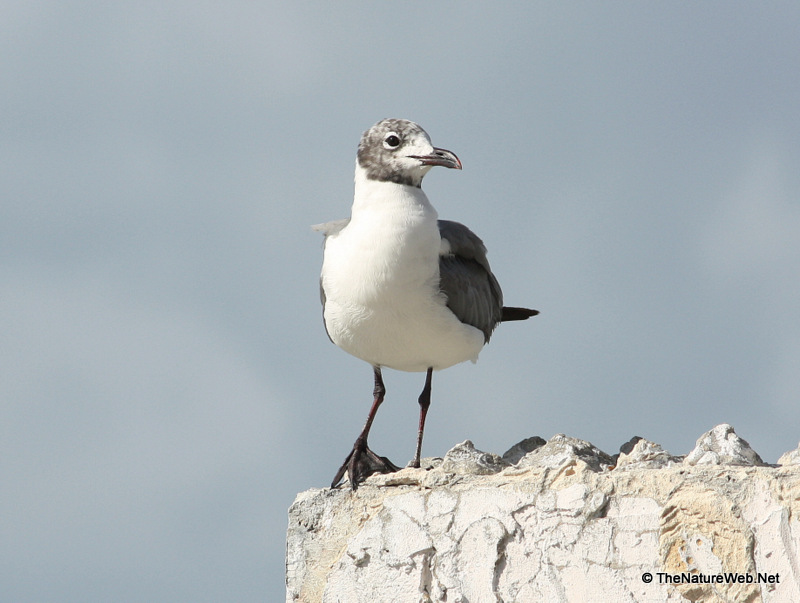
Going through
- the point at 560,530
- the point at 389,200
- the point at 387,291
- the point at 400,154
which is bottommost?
the point at 560,530

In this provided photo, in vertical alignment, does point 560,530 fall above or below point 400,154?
below

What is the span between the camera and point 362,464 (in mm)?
6914

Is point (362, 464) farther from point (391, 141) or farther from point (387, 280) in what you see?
point (391, 141)

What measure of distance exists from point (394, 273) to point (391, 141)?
3.09 feet

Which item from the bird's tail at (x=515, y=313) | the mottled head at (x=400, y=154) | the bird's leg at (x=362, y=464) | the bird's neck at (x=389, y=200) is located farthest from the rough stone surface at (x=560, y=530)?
the bird's tail at (x=515, y=313)

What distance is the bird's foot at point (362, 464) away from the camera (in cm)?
679

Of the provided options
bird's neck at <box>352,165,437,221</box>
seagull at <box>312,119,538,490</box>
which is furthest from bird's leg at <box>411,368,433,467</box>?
bird's neck at <box>352,165,437,221</box>

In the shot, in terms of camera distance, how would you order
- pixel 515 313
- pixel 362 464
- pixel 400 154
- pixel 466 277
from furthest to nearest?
pixel 515 313 < pixel 466 277 < pixel 400 154 < pixel 362 464

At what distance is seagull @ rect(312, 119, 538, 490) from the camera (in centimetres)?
708

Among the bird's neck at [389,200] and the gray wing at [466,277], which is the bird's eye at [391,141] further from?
the gray wing at [466,277]

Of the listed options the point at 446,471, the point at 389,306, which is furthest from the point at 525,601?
the point at 389,306

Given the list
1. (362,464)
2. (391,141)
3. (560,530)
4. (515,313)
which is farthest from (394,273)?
(515,313)

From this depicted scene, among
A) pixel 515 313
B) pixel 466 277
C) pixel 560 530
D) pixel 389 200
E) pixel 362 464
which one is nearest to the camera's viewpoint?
pixel 560 530

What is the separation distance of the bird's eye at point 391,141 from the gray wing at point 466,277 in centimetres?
64
